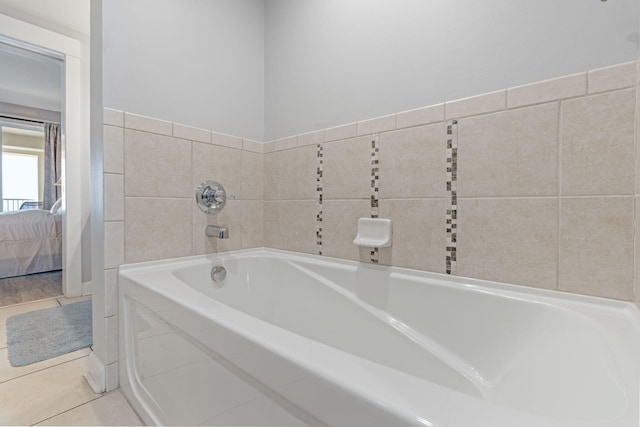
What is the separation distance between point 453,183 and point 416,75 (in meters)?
0.46

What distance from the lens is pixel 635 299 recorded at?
28.6 inches

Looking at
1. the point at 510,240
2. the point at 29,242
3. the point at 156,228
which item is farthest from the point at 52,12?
the point at 510,240

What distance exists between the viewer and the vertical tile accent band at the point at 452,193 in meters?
1.02

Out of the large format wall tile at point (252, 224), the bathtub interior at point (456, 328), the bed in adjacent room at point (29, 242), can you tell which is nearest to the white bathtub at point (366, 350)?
the bathtub interior at point (456, 328)

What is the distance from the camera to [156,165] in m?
1.27

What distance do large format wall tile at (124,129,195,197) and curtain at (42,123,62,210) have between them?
16.7ft

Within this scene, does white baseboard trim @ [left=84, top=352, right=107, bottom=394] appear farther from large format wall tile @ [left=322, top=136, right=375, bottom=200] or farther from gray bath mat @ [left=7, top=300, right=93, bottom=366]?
large format wall tile @ [left=322, top=136, right=375, bottom=200]

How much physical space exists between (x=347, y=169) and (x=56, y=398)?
59.3 inches

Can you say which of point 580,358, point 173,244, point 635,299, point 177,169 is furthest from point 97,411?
point 635,299

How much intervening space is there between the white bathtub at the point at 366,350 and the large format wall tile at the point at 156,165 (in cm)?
33

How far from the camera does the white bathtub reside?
42 centimetres

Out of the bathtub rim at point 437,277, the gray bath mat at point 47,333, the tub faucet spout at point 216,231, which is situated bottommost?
the gray bath mat at point 47,333

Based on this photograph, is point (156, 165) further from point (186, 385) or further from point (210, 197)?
point (186, 385)

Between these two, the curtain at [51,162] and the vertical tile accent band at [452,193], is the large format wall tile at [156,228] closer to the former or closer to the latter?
the vertical tile accent band at [452,193]
